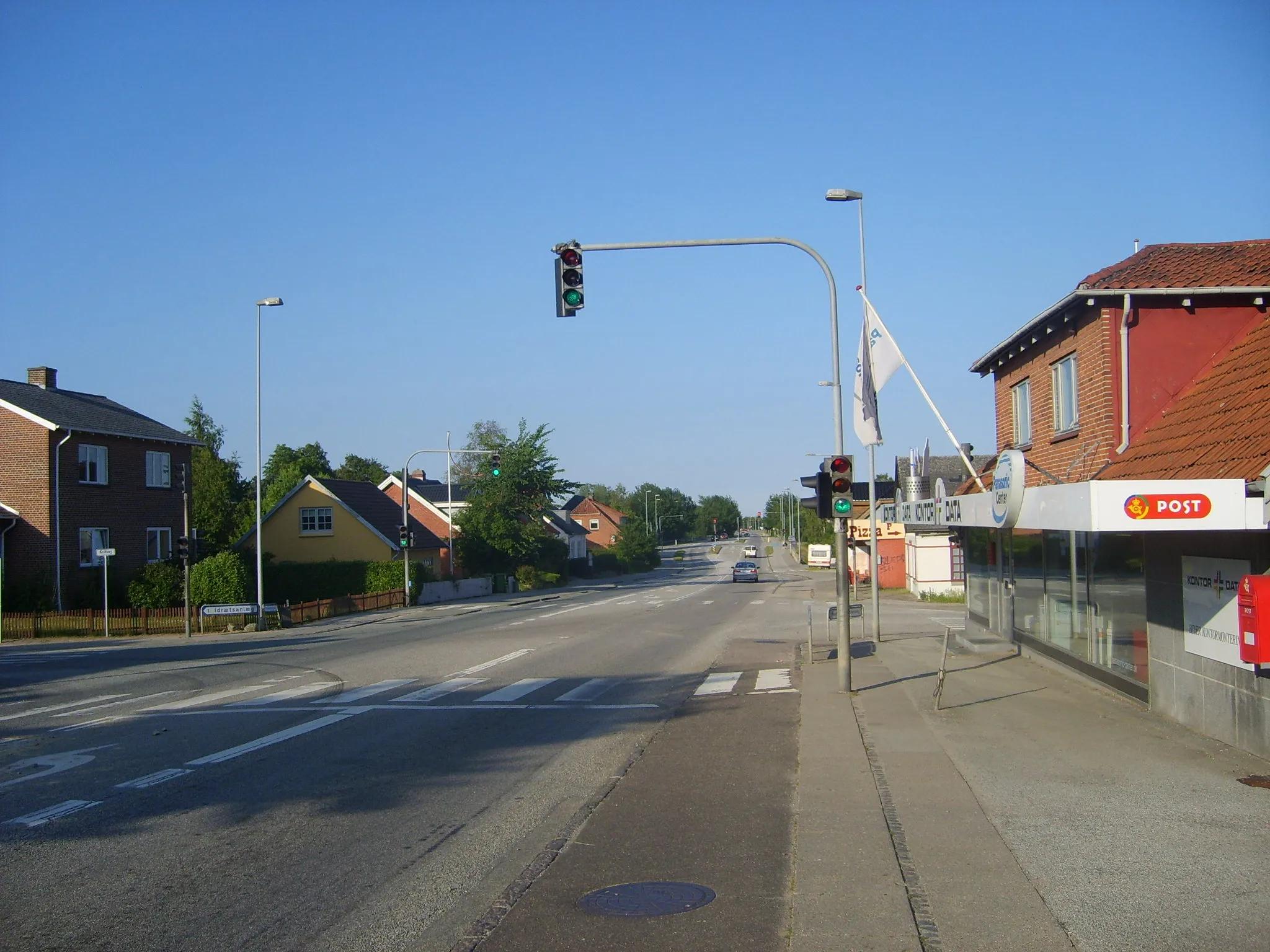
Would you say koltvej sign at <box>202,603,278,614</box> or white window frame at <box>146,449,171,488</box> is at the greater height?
white window frame at <box>146,449,171,488</box>

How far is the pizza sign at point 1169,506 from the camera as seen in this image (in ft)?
29.1

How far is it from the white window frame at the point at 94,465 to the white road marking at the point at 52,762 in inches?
1132

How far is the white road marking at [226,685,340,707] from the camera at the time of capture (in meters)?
15.4

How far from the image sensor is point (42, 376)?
4144 cm

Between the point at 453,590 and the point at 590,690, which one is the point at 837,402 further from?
the point at 453,590

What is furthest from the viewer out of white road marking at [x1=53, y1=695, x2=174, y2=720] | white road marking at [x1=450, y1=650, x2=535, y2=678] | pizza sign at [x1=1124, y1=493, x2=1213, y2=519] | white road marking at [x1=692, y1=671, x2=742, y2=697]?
white road marking at [x1=450, y1=650, x2=535, y2=678]

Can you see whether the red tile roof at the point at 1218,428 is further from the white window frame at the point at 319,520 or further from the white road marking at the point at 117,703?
the white window frame at the point at 319,520

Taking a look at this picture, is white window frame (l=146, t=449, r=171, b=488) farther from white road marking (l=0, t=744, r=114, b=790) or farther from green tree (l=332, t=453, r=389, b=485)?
green tree (l=332, t=453, r=389, b=485)

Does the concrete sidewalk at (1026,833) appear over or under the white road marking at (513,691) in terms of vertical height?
over

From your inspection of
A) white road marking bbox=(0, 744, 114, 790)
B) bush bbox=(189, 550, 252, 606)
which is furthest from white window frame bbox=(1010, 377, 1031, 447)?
bush bbox=(189, 550, 252, 606)

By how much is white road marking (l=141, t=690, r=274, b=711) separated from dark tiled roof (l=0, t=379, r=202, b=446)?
22.6m

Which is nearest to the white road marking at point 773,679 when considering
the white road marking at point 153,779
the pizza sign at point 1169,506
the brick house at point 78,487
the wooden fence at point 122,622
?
the pizza sign at point 1169,506

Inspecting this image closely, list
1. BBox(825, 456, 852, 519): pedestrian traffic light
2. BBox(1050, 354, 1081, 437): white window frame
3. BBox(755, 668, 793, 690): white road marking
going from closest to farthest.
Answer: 1. BBox(825, 456, 852, 519): pedestrian traffic light
2. BBox(1050, 354, 1081, 437): white window frame
3. BBox(755, 668, 793, 690): white road marking

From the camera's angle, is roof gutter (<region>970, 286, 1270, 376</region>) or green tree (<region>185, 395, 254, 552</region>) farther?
green tree (<region>185, 395, 254, 552</region>)
